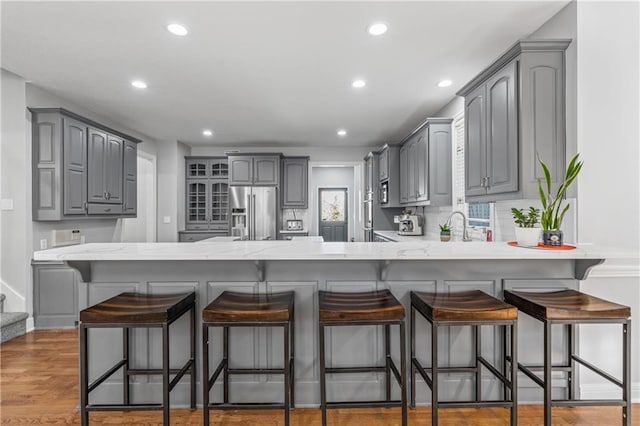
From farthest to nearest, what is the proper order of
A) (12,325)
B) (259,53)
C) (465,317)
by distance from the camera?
(12,325)
(259,53)
(465,317)

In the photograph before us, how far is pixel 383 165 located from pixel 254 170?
2302 mm

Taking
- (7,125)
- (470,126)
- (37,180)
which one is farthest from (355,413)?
(7,125)

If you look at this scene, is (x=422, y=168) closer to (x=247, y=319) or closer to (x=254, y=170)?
(x=254, y=170)

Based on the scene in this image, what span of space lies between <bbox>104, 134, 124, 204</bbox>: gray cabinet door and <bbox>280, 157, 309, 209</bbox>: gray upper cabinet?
8.95ft

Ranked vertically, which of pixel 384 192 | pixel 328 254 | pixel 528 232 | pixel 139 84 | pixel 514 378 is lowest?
pixel 514 378

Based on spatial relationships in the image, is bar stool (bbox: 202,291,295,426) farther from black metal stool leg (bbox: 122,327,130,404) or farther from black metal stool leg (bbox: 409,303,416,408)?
black metal stool leg (bbox: 409,303,416,408)

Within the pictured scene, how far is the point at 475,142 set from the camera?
8.86 feet

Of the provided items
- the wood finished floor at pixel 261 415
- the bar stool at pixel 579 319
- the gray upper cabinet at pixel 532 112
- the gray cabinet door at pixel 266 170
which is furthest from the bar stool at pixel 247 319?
the gray cabinet door at pixel 266 170

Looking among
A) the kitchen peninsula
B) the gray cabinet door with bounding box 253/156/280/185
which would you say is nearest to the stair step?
the kitchen peninsula

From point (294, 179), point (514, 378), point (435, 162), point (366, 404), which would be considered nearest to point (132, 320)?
point (366, 404)

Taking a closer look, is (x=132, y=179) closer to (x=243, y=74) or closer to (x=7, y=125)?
(x=7, y=125)

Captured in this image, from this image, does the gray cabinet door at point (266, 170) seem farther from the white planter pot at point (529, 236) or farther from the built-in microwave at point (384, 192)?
the white planter pot at point (529, 236)

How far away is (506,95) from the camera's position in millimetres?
2312

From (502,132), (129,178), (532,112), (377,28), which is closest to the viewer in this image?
(532,112)
